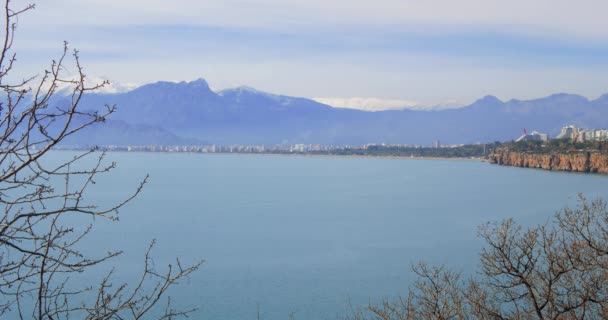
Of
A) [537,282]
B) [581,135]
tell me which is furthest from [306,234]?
[581,135]

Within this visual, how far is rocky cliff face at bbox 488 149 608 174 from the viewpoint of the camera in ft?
138

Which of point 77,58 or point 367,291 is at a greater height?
point 77,58

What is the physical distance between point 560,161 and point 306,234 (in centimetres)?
3424

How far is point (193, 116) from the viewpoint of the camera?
643 ft

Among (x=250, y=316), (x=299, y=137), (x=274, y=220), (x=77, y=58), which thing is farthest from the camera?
(x=299, y=137)

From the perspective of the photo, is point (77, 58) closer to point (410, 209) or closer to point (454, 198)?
point (410, 209)

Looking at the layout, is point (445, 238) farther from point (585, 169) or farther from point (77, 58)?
point (585, 169)

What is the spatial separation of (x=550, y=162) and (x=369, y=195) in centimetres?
2364

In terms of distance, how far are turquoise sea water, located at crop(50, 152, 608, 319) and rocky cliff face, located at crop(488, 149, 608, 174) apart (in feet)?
22.8

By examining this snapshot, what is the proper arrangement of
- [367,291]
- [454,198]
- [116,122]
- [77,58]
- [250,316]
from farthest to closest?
[116,122]
[454,198]
[367,291]
[250,316]
[77,58]

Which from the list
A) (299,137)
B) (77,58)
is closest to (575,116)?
(299,137)

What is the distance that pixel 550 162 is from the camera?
4822 centimetres

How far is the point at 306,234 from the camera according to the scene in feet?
59.9

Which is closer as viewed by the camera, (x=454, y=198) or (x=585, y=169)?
(x=454, y=198)
